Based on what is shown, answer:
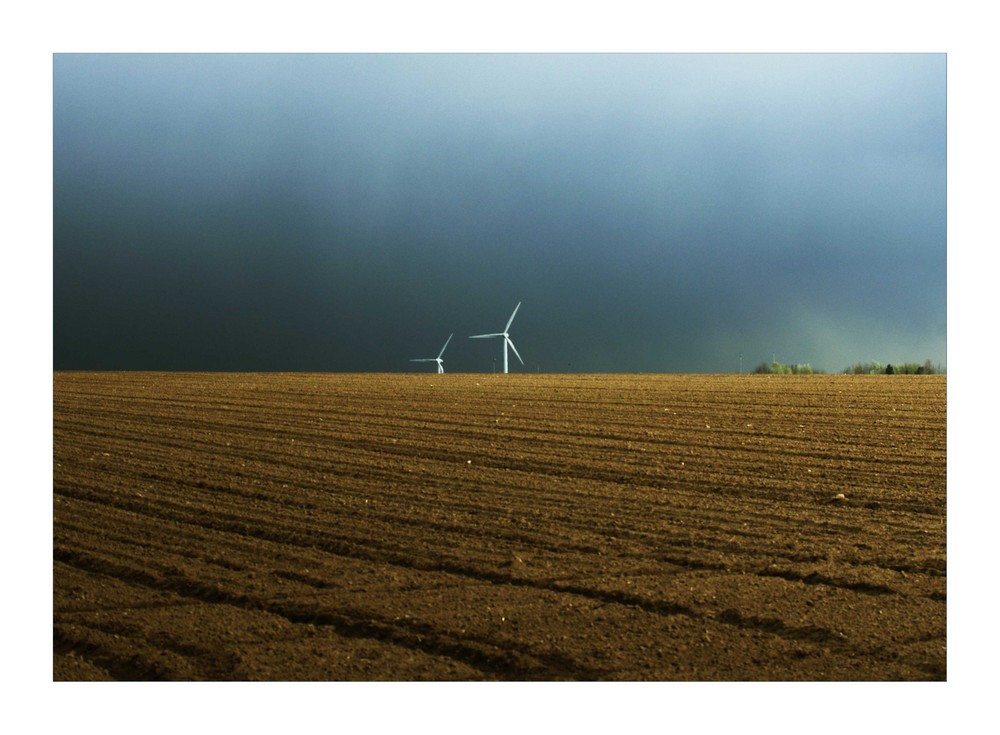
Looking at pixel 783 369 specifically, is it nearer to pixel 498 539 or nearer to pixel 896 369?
pixel 896 369

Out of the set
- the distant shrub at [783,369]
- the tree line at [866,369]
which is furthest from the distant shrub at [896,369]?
the distant shrub at [783,369]

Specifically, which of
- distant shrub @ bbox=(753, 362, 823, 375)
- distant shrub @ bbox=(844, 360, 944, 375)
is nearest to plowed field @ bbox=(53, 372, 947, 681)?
distant shrub @ bbox=(844, 360, 944, 375)

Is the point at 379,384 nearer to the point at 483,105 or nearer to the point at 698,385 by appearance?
the point at 698,385

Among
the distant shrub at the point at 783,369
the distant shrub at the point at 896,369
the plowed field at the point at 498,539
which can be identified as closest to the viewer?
the plowed field at the point at 498,539

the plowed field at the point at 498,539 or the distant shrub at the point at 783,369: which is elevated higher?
the distant shrub at the point at 783,369

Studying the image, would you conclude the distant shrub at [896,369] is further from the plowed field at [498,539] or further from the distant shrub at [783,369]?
the plowed field at [498,539]

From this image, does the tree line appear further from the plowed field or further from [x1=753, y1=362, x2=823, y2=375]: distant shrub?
the plowed field

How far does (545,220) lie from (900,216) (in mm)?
2257

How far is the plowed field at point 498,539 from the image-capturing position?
4648mm

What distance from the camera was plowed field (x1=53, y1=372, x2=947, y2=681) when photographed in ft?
15.3
